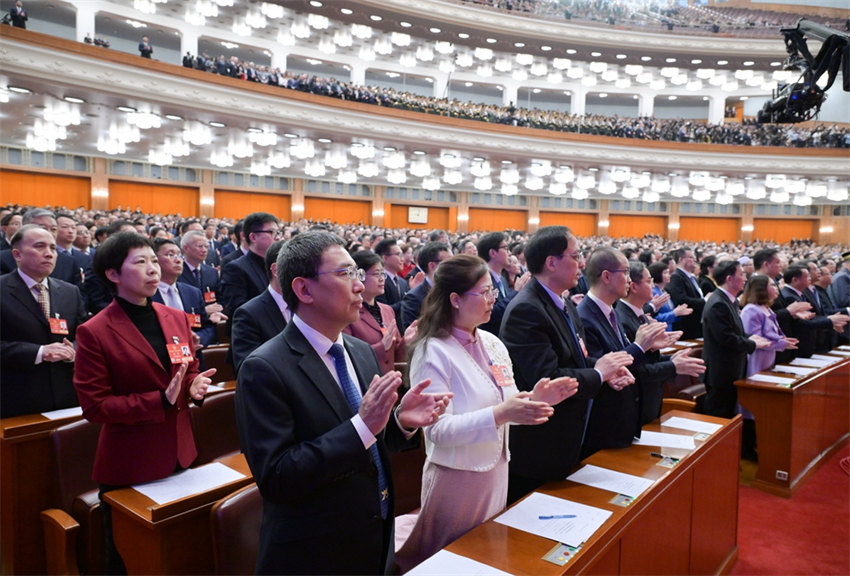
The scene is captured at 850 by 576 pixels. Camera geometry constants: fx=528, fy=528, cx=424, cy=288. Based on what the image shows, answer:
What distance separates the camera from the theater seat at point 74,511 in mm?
2168

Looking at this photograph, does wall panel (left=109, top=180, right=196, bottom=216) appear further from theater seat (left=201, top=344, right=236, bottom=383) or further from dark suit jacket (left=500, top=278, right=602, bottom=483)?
dark suit jacket (left=500, top=278, right=602, bottom=483)

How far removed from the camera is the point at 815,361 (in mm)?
4988

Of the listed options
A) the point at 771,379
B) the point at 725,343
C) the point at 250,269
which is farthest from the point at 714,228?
the point at 250,269

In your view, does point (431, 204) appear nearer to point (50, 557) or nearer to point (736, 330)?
point (736, 330)

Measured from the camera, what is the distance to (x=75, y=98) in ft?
34.5

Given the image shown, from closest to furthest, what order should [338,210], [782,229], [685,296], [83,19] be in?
1. [685,296]
2. [83,19]
3. [338,210]
4. [782,229]

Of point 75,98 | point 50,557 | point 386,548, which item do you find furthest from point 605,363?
point 75,98

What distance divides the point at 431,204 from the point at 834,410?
21395mm

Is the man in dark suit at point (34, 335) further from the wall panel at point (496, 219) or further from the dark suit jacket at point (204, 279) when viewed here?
the wall panel at point (496, 219)

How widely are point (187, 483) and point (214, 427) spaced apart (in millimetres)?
723

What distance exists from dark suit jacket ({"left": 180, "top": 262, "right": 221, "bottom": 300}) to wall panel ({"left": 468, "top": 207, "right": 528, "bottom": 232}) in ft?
67.8


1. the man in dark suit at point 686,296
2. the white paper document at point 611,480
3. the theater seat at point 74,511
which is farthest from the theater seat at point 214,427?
the man in dark suit at point 686,296

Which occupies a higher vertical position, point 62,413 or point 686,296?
point 686,296

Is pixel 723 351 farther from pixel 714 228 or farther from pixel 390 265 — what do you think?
pixel 714 228
